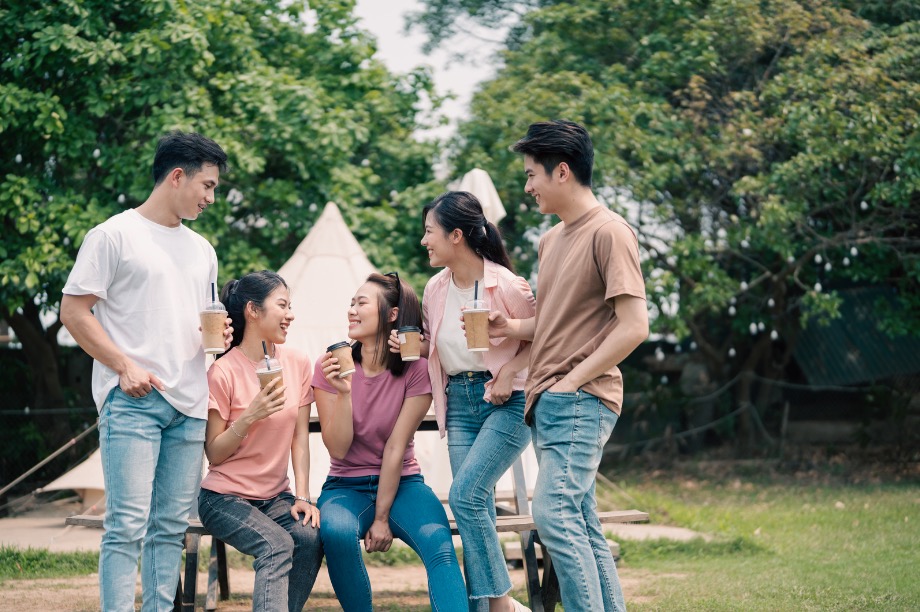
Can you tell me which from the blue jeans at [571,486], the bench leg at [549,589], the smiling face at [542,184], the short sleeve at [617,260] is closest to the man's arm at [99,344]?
Result: the blue jeans at [571,486]

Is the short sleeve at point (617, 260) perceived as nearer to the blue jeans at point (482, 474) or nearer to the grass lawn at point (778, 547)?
the blue jeans at point (482, 474)

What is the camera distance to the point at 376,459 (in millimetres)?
4188

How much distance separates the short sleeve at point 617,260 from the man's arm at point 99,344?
165 cm

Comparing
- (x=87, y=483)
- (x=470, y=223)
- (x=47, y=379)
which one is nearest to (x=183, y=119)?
(x=87, y=483)

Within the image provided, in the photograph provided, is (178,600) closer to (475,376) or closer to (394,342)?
(394,342)

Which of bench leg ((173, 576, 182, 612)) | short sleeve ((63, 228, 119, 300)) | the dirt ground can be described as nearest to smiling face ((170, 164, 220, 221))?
short sleeve ((63, 228, 119, 300))

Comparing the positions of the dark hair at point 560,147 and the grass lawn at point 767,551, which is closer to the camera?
the dark hair at point 560,147

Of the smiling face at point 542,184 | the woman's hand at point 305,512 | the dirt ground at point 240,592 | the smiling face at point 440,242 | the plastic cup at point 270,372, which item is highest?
the smiling face at point 542,184

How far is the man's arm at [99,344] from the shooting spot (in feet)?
11.6

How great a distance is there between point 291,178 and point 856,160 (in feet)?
18.8

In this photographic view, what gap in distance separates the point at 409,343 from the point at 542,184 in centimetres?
85

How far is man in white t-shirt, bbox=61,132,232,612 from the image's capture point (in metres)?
3.54

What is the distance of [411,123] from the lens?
35.7 feet

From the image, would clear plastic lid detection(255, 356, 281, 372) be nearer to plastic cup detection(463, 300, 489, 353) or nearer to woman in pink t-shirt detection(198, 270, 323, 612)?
woman in pink t-shirt detection(198, 270, 323, 612)
